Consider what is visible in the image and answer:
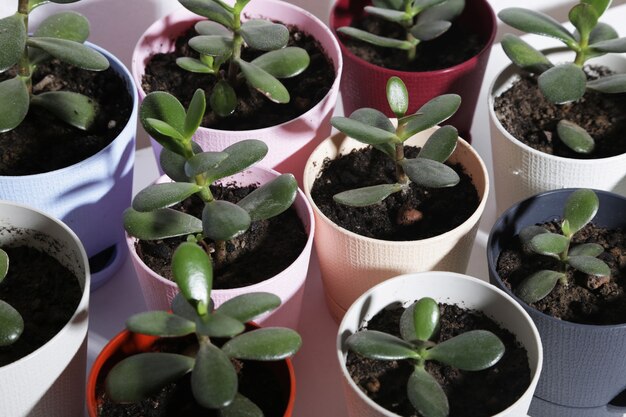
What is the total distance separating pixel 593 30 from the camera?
139 centimetres

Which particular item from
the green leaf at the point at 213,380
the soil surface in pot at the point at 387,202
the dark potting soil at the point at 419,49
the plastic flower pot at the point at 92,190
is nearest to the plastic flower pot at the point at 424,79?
the dark potting soil at the point at 419,49

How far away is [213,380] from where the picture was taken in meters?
0.87

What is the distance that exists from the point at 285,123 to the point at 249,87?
0.17 meters

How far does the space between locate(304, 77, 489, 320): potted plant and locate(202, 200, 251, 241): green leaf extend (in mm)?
170

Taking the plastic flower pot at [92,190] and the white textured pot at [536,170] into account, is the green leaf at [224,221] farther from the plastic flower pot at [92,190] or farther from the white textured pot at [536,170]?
the white textured pot at [536,170]

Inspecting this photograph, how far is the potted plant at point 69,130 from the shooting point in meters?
1.13

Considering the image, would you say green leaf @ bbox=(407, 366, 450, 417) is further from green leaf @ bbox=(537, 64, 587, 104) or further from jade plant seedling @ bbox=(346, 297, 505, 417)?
green leaf @ bbox=(537, 64, 587, 104)

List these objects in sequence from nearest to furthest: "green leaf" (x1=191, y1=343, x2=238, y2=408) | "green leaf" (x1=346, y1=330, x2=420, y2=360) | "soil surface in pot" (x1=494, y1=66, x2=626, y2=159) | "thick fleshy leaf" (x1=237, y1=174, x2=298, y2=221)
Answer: "green leaf" (x1=191, y1=343, x2=238, y2=408), "green leaf" (x1=346, y1=330, x2=420, y2=360), "thick fleshy leaf" (x1=237, y1=174, x2=298, y2=221), "soil surface in pot" (x1=494, y1=66, x2=626, y2=159)

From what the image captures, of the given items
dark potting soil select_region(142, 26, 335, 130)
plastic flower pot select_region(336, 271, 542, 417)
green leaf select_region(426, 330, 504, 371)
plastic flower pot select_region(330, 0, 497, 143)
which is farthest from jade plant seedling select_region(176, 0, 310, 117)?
green leaf select_region(426, 330, 504, 371)

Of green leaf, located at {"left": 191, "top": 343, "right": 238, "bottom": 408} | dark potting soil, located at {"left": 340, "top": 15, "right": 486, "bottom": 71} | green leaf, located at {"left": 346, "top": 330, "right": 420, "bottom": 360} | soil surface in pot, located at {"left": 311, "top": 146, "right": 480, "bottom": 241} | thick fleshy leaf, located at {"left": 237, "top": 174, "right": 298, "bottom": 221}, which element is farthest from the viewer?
dark potting soil, located at {"left": 340, "top": 15, "right": 486, "bottom": 71}

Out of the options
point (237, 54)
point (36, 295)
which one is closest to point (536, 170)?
point (237, 54)

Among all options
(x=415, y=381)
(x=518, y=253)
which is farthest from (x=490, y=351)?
(x=518, y=253)

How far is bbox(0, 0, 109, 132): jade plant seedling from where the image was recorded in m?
1.11

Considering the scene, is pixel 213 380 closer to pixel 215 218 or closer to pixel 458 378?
pixel 215 218
